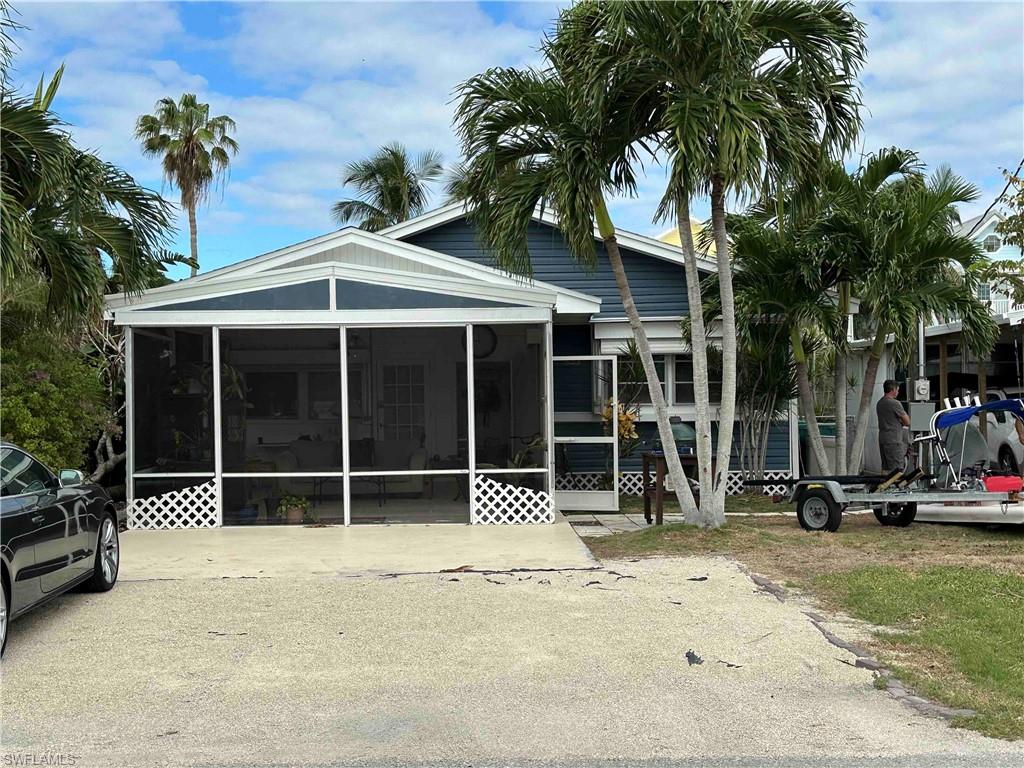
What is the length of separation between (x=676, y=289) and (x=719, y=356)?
1.53 meters

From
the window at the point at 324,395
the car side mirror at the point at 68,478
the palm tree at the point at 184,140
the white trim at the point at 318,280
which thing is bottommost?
the car side mirror at the point at 68,478

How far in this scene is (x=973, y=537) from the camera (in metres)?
11.2

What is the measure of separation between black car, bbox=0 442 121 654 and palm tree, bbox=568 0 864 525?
6.32 meters

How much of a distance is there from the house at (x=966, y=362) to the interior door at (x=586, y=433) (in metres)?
5.96

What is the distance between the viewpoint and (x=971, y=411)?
11.5 metres

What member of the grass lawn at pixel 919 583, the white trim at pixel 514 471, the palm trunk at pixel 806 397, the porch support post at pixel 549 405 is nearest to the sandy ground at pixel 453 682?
the grass lawn at pixel 919 583

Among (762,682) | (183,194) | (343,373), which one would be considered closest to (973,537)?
(762,682)

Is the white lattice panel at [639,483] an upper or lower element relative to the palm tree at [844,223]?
lower

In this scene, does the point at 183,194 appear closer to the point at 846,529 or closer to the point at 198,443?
the point at 198,443

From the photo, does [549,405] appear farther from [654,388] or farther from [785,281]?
[785,281]

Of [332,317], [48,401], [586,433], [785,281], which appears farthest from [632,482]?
[48,401]

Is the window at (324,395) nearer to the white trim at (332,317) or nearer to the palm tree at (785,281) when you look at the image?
the white trim at (332,317)

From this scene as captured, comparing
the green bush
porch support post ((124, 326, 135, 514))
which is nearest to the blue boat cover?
porch support post ((124, 326, 135, 514))

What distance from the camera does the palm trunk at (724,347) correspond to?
11234 millimetres
